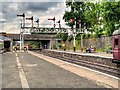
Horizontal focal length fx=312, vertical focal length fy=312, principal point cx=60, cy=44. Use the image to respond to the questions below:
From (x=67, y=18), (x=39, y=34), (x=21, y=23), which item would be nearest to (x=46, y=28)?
(x=39, y=34)

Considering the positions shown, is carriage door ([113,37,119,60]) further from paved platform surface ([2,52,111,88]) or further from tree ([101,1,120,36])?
tree ([101,1,120,36])

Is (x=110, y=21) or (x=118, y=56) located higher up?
(x=110, y=21)

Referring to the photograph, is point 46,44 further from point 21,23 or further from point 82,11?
point 82,11

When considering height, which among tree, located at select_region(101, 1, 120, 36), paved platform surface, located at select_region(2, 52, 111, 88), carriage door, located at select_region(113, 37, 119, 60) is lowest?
paved platform surface, located at select_region(2, 52, 111, 88)

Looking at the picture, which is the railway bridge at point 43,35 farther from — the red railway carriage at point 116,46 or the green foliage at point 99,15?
the red railway carriage at point 116,46

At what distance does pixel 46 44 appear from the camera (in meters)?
124

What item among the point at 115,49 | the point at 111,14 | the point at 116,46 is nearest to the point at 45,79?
the point at 115,49

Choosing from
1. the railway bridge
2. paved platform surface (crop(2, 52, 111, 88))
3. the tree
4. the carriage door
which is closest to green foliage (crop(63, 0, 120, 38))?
the tree

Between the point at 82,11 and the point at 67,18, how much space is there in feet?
17.5

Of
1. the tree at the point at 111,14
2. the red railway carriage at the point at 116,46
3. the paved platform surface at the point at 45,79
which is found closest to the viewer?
the paved platform surface at the point at 45,79

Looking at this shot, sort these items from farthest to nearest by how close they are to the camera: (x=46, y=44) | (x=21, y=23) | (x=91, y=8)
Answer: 1. (x=46, y=44)
2. (x=21, y=23)
3. (x=91, y=8)

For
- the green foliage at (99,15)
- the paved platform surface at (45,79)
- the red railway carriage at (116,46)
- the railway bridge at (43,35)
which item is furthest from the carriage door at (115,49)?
the railway bridge at (43,35)

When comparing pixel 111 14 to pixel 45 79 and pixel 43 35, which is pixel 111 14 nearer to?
pixel 45 79

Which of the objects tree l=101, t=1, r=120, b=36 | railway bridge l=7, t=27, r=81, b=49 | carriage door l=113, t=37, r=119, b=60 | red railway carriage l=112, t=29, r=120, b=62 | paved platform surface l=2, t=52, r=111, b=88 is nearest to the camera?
paved platform surface l=2, t=52, r=111, b=88
